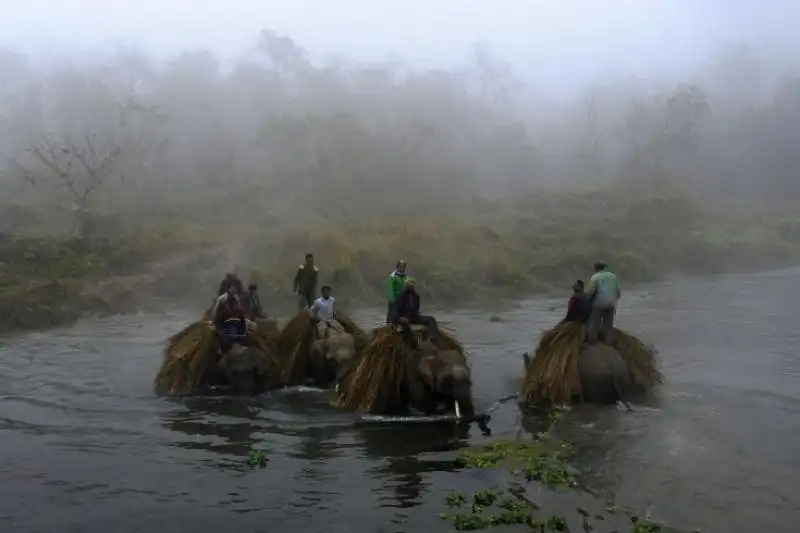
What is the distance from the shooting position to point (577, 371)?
1401cm

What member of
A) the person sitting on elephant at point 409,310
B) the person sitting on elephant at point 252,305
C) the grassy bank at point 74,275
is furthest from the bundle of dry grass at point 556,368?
the grassy bank at point 74,275

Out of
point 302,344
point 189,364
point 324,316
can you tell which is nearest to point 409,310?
point 324,316

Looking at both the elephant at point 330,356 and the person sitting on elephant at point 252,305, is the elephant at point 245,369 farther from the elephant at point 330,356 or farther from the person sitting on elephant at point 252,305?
the person sitting on elephant at point 252,305

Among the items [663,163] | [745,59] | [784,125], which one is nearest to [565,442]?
[663,163]

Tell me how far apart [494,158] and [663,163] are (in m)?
14.7

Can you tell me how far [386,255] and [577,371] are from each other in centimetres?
2200

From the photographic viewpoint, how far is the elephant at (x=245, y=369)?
49.8 ft

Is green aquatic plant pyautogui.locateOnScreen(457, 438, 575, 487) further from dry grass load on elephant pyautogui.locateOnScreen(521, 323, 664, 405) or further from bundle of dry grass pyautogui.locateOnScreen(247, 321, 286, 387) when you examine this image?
bundle of dry grass pyautogui.locateOnScreen(247, 321, 286, 387)

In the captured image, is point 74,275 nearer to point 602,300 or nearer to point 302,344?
point 302,344

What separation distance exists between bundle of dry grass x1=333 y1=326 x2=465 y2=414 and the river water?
39 centimetres

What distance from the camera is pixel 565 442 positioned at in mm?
12391

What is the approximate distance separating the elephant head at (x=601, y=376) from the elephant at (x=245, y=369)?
5570 millimetres

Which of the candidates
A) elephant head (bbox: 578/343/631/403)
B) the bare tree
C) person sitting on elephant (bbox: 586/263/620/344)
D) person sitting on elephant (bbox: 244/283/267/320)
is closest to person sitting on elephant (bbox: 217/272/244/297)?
person sitting on elephant (bbox: 244/283/267/320)

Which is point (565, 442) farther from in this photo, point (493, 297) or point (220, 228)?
point (220, 228)
